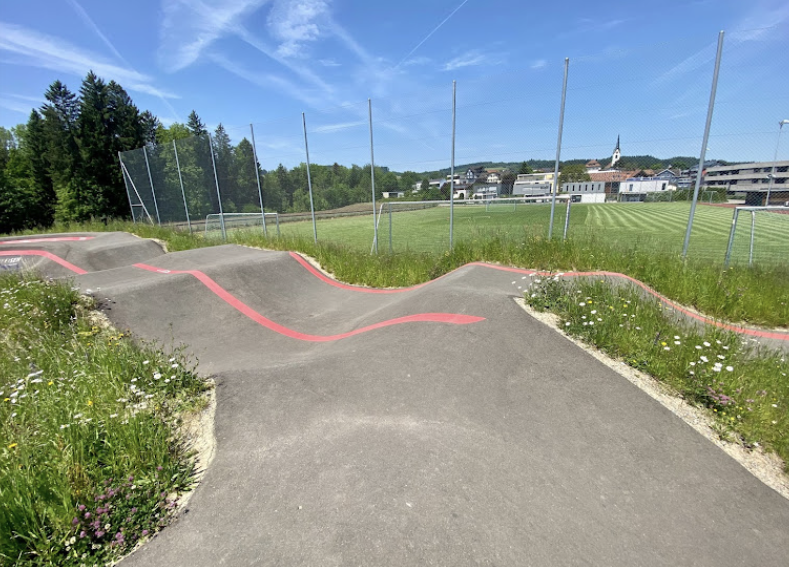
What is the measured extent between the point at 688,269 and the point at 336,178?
379 inches

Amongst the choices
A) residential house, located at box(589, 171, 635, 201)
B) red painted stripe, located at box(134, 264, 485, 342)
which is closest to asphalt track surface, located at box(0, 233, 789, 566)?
red painted stripe, located at box(134, 264, 485, 342)

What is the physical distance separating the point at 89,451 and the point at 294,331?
3.51 m

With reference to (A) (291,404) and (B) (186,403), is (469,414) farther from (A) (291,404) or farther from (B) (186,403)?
(B) (186,403)

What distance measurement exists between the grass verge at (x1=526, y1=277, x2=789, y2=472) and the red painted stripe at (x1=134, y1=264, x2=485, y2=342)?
1036 millimetres

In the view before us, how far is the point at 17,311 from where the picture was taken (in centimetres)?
468

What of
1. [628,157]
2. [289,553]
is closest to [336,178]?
[628,157]

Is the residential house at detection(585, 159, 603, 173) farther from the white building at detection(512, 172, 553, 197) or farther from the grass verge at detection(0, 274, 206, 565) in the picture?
the grass verge at detection(0, 274, 206, 565)

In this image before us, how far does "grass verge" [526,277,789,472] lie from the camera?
2639 mm

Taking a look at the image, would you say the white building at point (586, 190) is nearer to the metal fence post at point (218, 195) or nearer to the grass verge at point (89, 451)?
the grass verge at point (89, 451)

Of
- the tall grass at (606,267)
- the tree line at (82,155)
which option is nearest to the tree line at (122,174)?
the tree line at (82,155)

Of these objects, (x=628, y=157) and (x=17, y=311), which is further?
(x=628, y=157)

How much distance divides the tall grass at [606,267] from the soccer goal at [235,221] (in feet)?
10.3

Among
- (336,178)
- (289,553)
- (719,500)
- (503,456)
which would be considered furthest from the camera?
(336,178)

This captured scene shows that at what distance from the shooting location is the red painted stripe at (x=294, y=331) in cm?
438
